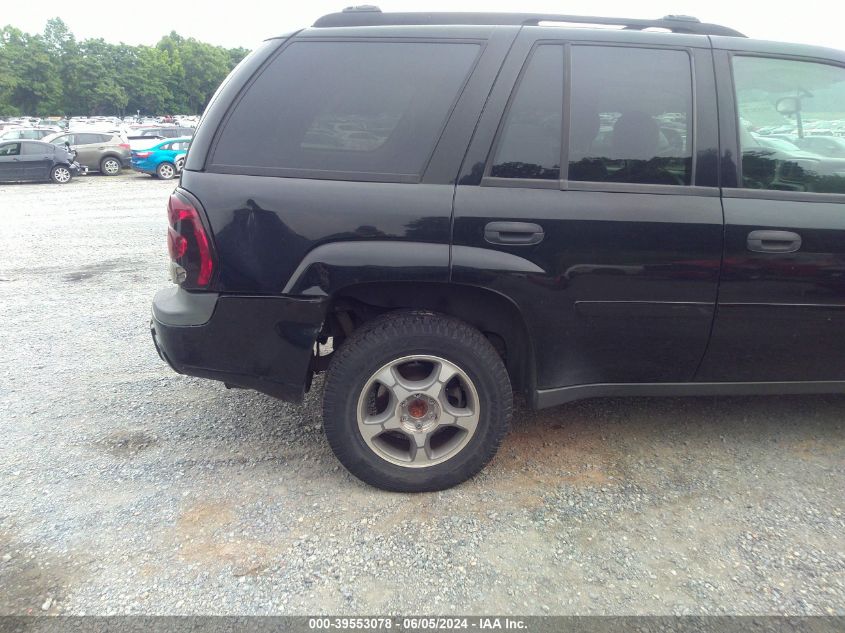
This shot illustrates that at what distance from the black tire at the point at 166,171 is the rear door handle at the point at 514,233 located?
19325 mm

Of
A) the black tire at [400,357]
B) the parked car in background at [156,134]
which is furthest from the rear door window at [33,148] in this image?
the black tire at [400,357]

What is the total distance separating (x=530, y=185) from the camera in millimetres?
2607

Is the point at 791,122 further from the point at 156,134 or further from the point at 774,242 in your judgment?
the point at 156,134

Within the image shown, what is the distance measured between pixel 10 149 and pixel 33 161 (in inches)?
27.2

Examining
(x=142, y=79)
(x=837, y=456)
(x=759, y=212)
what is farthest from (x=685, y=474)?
(x=142, y=79)

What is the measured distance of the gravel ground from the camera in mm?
2217

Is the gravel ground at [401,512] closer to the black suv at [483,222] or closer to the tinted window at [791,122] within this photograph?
the black suv at [483,222]

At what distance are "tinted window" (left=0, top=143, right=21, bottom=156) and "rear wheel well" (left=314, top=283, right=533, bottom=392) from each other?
1929cm

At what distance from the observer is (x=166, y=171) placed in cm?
1958

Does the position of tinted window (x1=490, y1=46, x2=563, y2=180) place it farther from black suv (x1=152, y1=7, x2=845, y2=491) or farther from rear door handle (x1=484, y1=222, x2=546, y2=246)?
rear door handle (x1=484, y1=222, x2=546, y2=246)

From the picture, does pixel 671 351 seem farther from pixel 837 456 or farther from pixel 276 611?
pixel 276 611

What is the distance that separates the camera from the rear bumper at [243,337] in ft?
8.61

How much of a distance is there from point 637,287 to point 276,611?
6.21 ft

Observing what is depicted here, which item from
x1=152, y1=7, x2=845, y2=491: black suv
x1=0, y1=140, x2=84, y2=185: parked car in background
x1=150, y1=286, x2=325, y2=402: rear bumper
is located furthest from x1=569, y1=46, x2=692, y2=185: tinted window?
x1=0, y1=140, x2=84, y2=185: parked car in background
